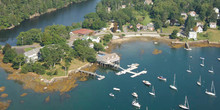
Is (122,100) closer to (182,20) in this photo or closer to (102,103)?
(102,103)

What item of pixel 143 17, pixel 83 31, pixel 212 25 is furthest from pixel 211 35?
pixel 83 31

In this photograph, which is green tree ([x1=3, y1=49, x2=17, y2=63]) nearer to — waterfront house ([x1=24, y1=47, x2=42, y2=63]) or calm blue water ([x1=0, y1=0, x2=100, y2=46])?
waterfront house ([x1=24, y1=47, x2=42, y2=63])

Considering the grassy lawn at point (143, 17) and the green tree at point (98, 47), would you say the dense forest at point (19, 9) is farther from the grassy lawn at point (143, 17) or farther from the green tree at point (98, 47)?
the green tree at point (98, 47)

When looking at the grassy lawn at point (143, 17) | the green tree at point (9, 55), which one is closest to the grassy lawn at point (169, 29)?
the grassy lawn at point (143, 17)

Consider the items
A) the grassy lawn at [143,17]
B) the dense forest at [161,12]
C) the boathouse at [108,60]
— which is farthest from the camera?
the grassy lawn at [143,17]

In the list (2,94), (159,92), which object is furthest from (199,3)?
(2,94)
